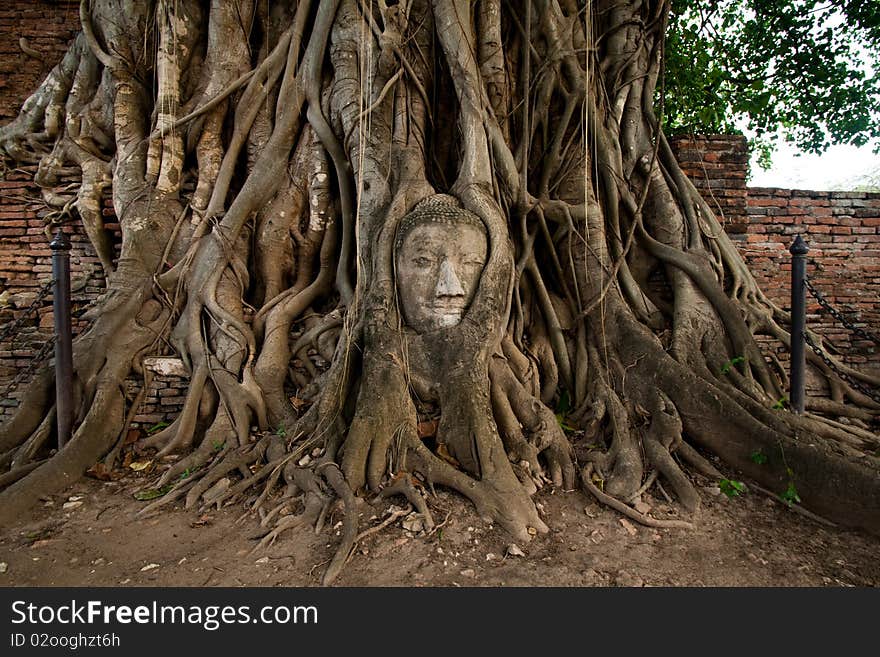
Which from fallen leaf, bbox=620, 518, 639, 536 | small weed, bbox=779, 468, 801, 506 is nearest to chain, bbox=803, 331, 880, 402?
small weed, bbox=779, 468, 801, 506

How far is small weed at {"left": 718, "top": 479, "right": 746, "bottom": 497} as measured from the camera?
8.05 feet

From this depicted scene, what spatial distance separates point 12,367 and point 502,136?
4.61 meters

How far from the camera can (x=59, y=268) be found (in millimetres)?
2846

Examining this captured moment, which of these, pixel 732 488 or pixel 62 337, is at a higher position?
pixel 62 337

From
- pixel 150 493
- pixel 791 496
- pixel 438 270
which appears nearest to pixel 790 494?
pixel 791 496

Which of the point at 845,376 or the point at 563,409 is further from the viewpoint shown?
the point at 845,376

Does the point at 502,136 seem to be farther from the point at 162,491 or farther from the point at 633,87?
the point at 162,491

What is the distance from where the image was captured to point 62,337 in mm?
2855

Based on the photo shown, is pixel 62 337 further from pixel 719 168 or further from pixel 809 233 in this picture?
pixel 809 233

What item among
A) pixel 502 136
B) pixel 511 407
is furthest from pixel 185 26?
pixel 511 407

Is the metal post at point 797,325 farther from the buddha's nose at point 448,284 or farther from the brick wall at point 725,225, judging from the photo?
the buddha's nose at point 448,284

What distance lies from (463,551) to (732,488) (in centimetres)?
154

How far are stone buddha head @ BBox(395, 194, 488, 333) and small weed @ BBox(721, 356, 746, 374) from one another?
1.69m

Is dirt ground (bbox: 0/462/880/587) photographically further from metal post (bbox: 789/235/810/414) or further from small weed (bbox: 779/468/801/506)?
metal post (bbox: 789/235/810/414)
